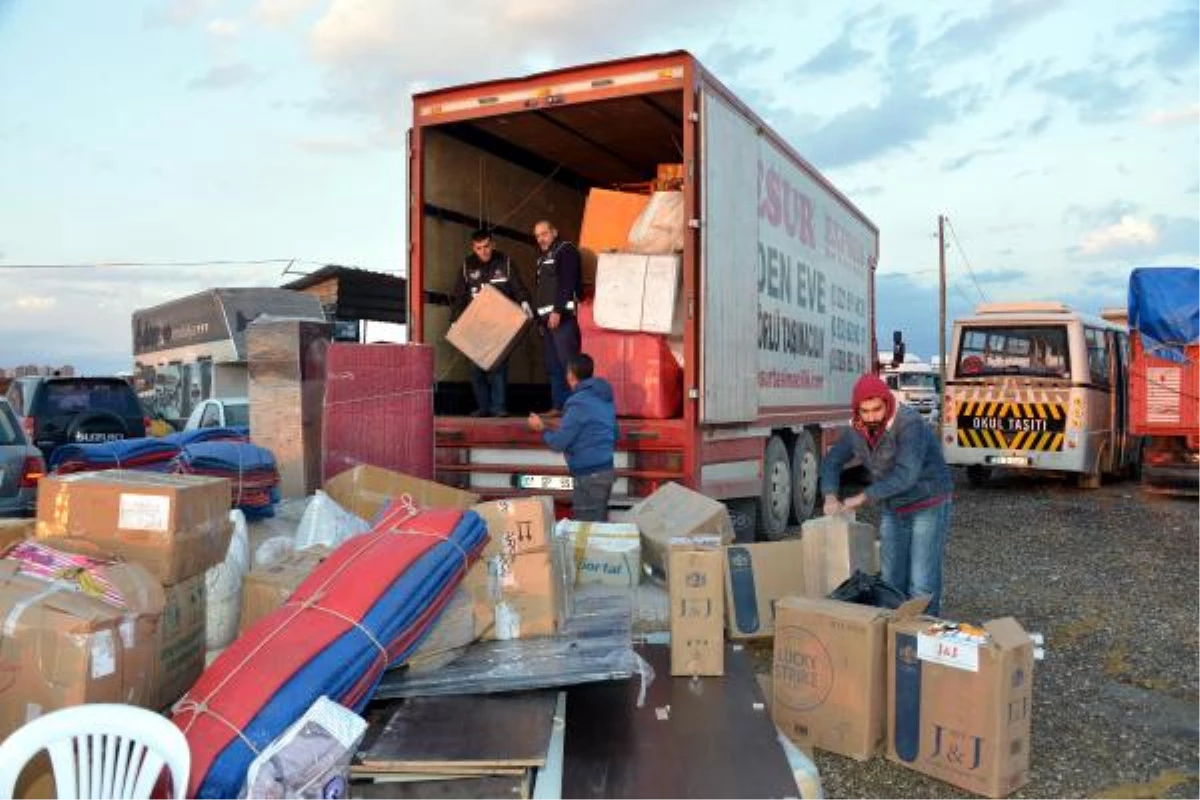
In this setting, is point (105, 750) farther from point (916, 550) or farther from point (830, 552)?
point (916, 550)

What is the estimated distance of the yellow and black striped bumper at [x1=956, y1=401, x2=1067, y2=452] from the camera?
13023 millimetres

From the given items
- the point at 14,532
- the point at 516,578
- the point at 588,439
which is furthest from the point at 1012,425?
the point at 14,532

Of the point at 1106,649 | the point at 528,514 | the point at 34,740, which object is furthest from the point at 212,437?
the point at 1106,649

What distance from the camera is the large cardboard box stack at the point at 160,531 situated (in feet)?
11.4

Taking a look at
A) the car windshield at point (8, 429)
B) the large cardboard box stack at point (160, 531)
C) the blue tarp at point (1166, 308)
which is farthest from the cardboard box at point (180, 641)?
the blue tarp at point (1166, 308)

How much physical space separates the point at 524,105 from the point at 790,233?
282cm

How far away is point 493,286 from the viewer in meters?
7.79

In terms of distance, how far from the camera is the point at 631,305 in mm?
7062

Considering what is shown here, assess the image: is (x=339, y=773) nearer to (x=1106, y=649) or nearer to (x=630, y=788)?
(x=630, y=788)

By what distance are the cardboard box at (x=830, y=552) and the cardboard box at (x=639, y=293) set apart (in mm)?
2150

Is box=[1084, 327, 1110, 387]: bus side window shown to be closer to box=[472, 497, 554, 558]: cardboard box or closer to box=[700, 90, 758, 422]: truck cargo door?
box=[700, 90, 758, 422]: truck cargo door

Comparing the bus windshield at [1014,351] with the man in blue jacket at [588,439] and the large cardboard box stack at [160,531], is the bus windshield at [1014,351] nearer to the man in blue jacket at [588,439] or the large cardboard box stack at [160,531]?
the man in blue jacket at [588,439]

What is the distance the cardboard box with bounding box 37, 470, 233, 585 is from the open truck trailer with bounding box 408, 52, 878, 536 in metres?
3.41

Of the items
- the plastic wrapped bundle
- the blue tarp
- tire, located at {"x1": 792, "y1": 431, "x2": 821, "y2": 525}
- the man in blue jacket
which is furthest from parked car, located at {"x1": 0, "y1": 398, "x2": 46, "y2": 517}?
the blue tarp
